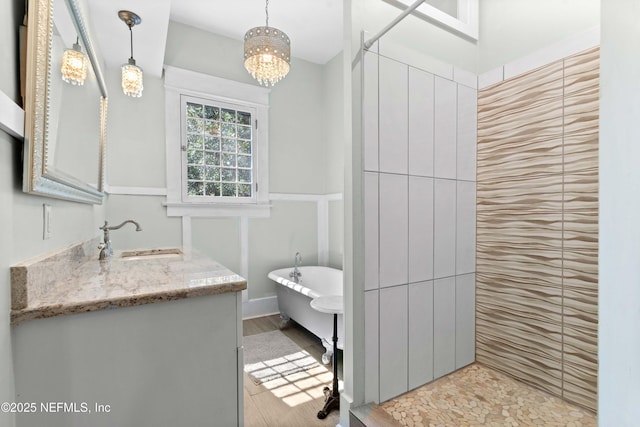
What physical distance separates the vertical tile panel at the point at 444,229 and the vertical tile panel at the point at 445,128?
0.07 meters

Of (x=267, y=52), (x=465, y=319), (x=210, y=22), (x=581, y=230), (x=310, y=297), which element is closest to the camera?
(x=581, y=230)

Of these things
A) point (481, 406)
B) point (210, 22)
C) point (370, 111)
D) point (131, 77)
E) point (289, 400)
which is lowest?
point (289, 400)

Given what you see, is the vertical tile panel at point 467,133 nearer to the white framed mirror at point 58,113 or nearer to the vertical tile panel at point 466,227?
the vertical tile panel at point 466,227

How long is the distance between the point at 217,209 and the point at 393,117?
2.13 m

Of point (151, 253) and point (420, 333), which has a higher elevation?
point (151, 253)

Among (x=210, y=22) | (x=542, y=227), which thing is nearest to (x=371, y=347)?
(x=542, y=227)

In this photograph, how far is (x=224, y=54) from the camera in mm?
3109

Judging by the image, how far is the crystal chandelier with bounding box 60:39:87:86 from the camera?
45.8 inches

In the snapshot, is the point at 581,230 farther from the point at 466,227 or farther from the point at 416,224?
the point at 416,224

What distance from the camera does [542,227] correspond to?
154cm

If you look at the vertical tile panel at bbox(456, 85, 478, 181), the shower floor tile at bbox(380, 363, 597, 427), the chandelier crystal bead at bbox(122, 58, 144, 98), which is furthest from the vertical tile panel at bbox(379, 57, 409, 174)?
the chandelier crystal bead at bbox(122, 58, 144, 98)

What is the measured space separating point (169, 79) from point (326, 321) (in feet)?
8.29

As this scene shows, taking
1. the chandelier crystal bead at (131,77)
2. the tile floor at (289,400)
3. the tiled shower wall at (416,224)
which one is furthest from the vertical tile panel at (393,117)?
the chandelier crystal bead at (131,77)
